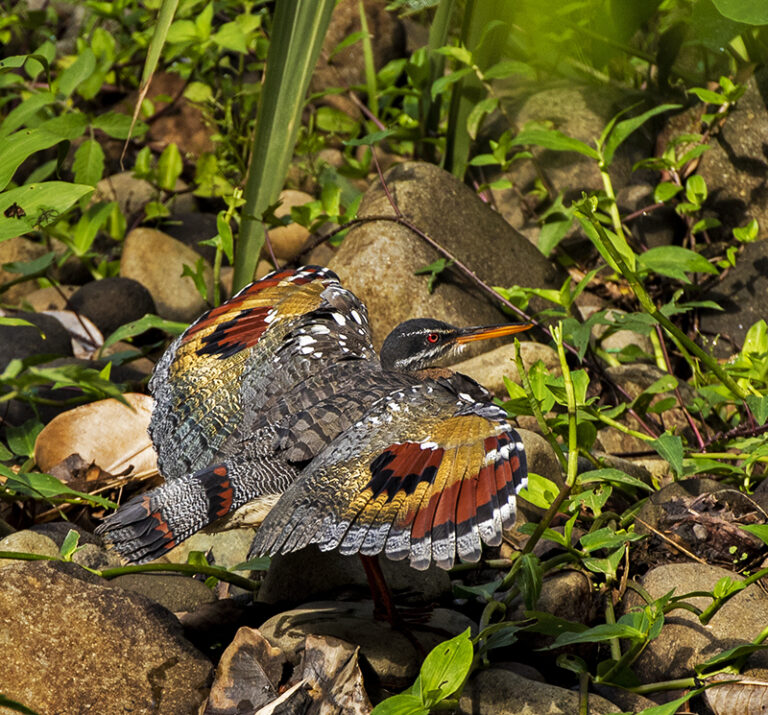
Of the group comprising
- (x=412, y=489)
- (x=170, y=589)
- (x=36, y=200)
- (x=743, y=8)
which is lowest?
(x=170, y=589)

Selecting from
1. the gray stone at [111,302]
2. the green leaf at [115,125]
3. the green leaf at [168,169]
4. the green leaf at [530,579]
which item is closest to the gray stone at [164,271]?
Result: the gray stone at [111,302]

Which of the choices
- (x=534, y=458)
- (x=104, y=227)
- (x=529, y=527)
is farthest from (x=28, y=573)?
(x=104, y=227)

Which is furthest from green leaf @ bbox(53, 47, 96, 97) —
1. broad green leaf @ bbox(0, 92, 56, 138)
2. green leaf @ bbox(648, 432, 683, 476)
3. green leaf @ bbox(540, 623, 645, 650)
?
green leaf @ bbox(540, 623, 645, 650)

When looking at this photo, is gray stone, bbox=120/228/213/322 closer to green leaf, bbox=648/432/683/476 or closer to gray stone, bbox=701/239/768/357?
gray stone, bbox=701/239/768/357

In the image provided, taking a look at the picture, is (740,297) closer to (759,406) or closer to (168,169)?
(759,406)

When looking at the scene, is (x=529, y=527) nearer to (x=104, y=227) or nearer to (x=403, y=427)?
(x=403, y=427)

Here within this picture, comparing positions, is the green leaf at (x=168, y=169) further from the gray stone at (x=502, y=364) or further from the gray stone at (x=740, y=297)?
the gray stone at (x=740, y=297)

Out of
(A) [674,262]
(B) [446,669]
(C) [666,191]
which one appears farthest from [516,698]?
(C) [666,191]
